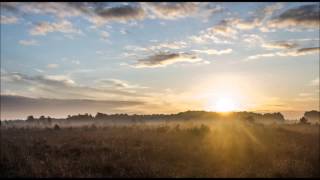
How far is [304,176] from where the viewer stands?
1514 centimetres

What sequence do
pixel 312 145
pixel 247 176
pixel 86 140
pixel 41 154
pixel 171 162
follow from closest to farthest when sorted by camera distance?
pixel 247 176 → pixel 171 162 → pixel 41 154 → pixel 312 145 → pixel 86 140

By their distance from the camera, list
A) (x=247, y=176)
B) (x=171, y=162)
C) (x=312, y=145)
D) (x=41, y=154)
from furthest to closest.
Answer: (x=312, y=145), (x=41, y=154), (x=171, y=162), (x=247, y=176)

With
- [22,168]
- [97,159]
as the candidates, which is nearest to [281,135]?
[97,159]

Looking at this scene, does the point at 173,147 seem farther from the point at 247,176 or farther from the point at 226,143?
the point at 247,176

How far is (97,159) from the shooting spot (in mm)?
17453

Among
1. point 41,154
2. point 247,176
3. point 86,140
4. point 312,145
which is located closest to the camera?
point 247,176

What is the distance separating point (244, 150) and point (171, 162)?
4.46m

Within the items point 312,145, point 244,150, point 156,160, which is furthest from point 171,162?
point 312,145

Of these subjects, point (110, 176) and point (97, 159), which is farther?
point (97, 159)

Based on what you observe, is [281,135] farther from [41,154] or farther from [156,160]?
[41,154]

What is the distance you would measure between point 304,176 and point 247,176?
2073 millimetres

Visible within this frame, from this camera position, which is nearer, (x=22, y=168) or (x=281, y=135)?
(x=22, y=168)

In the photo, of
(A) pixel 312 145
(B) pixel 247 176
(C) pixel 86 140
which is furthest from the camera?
(C) pixel 86 140

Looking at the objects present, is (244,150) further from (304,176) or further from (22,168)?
(22,168)
